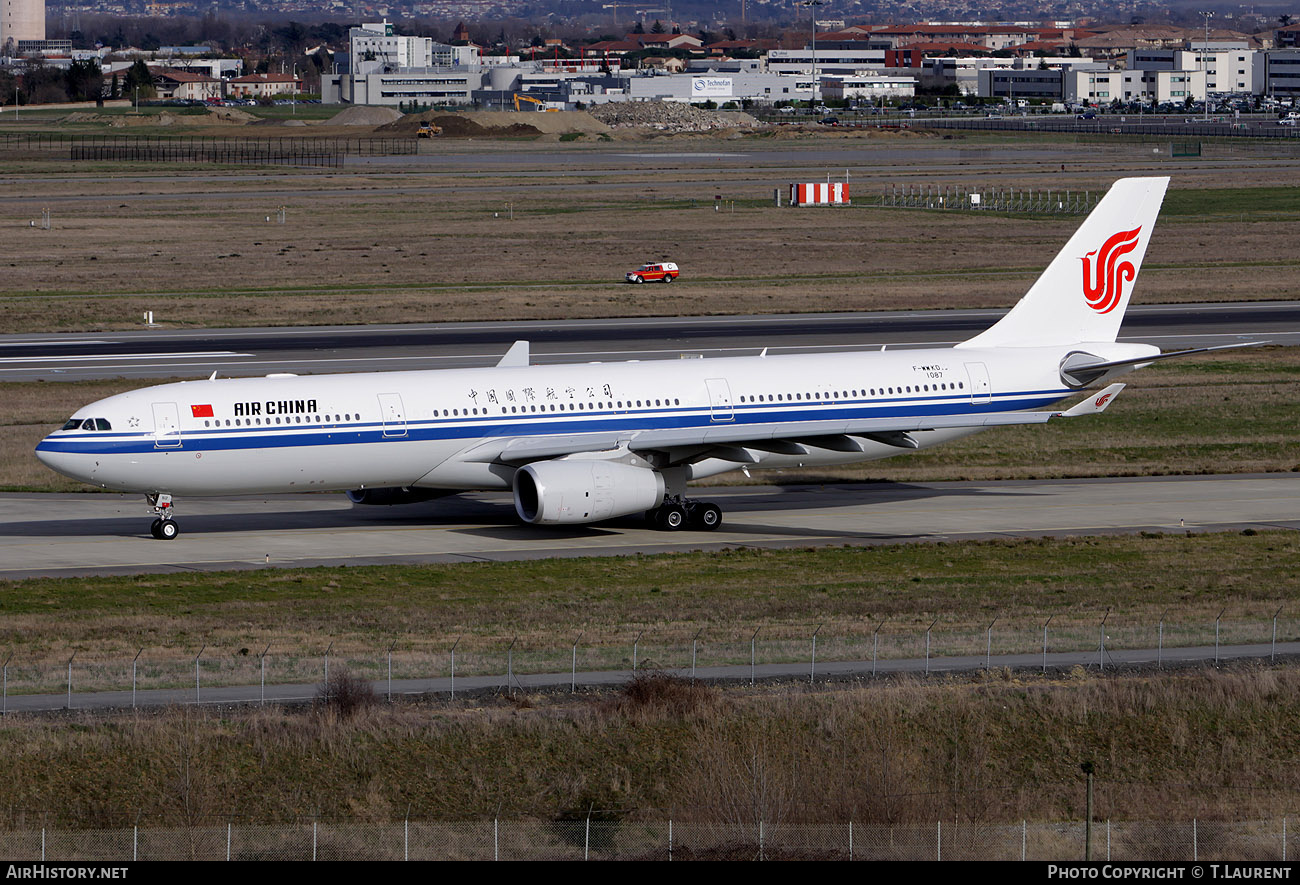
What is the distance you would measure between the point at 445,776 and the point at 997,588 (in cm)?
1789

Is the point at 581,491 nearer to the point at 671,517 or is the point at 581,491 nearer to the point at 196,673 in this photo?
the point at 671,517

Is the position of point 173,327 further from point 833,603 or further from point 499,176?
point 499,176

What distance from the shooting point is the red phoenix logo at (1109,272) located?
61125 millimetres

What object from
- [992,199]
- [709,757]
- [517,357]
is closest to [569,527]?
[517,357]

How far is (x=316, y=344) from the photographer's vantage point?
89.1 metres

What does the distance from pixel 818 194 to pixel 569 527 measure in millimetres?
114853

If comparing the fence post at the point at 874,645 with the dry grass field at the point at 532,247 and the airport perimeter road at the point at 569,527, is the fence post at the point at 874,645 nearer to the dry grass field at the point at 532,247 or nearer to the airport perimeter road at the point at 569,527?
the airport perimeter road at the point at 569,527

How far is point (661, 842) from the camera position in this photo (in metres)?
30.9

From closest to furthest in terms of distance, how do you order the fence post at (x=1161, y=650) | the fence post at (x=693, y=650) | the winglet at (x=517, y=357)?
the fence post at (x=693, y=650)
the fence post at (x=1161, y=650)
the winglet at (x=517, y=357)

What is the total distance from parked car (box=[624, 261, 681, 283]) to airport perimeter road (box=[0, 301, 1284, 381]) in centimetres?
1409

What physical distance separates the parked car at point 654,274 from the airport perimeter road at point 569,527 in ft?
173

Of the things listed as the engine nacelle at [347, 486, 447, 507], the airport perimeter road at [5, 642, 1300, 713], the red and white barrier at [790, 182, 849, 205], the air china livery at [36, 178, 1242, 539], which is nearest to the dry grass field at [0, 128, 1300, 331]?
the red and white barrier at [790, 182, 849, 205]

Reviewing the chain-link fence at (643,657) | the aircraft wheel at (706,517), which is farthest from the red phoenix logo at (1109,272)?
the chain-link fence at (643,657)
